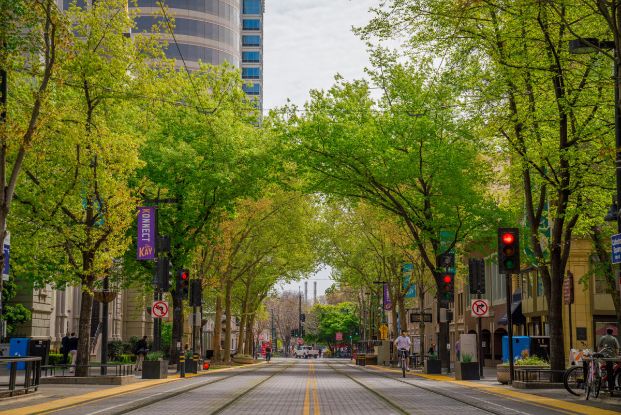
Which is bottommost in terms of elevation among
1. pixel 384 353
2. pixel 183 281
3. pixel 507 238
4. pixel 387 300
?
pixel 384 353

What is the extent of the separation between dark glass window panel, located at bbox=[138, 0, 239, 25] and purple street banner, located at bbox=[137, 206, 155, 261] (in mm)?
65024

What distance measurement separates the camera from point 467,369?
3475 cm

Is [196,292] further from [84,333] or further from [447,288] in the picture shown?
[84,333]

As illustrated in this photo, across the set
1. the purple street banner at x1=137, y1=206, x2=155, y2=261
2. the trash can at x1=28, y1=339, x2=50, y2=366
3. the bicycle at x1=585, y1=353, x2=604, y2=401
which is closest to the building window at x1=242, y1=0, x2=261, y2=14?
the purple street banner at x1=137, y1=206, x2=155, y2=261

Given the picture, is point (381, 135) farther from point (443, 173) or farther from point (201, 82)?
point (201, 82)

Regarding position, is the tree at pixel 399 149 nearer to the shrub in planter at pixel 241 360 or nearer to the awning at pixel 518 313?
A: the awning at pixel 518 313

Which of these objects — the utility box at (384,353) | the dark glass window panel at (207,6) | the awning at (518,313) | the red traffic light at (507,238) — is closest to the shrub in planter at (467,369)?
the red traffic light at (507,238)

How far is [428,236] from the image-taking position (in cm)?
4028

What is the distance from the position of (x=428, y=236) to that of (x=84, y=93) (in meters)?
17.2

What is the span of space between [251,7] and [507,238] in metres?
114

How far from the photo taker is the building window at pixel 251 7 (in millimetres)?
134750

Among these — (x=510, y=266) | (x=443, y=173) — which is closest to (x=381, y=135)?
(x=443, y=173)

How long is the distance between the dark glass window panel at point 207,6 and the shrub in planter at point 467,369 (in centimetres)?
6925

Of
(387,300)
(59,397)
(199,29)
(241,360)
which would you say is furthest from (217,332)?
(199,29)
